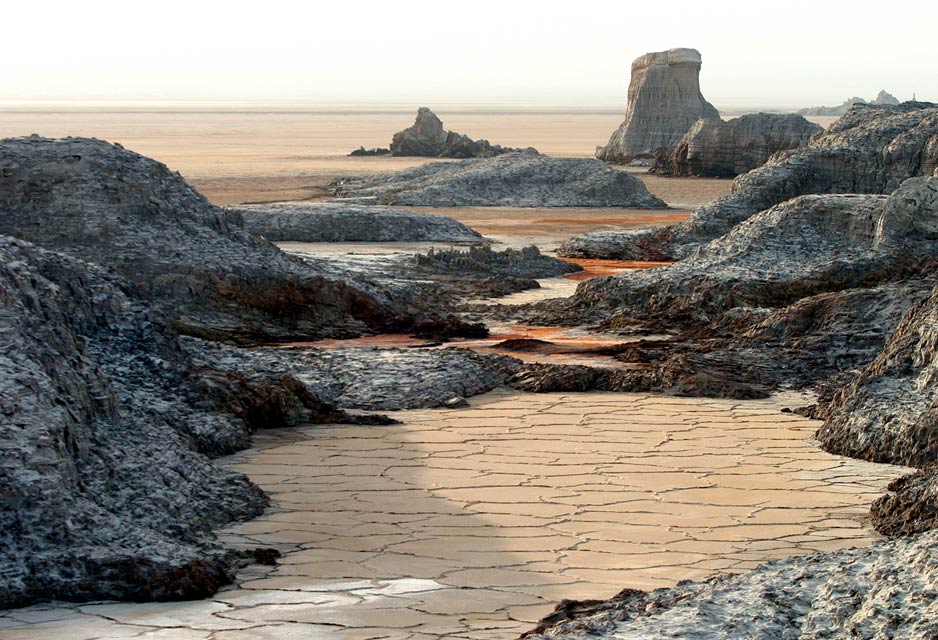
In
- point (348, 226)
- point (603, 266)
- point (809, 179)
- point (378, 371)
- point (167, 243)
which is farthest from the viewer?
point (348, 226)

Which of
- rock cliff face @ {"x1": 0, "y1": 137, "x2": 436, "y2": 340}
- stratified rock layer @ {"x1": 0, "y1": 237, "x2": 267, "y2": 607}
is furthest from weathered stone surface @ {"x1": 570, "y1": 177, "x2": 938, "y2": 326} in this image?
stratified rock layer @ {"x1": 0, "y1": 237, "x2": 267, "y2": 607}

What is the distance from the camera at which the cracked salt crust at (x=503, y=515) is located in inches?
211

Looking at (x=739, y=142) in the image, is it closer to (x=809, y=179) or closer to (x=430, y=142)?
(x=430, y=142)

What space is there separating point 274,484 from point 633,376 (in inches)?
135

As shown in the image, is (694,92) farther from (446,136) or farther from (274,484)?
(274,484)

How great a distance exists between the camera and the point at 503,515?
22.7 feet

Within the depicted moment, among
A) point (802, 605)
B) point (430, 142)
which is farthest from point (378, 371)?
point (430, 142)

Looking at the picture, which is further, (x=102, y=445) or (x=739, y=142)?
(x=739, y=142)

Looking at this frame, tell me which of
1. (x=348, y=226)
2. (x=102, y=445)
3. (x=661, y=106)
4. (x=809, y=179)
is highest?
(x=661, y=106)

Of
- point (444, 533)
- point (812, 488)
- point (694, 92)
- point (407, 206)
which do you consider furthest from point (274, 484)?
point (694, 92)

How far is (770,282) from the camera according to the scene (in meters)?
14.0

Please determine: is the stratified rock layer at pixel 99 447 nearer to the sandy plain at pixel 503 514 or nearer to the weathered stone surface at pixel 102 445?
the weathered stone surface at pixel 102 445

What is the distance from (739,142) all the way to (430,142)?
50.5 ft

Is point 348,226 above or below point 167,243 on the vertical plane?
below
